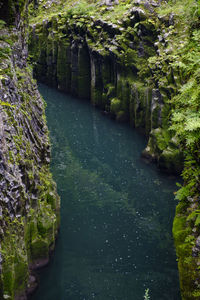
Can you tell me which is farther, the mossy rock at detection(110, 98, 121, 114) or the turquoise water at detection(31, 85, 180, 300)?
the mossy rock at detection(110, 98, 121, 114)

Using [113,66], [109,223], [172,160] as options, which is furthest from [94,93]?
[109,223]

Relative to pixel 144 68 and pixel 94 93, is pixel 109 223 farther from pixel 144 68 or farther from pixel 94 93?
pixel 94 93

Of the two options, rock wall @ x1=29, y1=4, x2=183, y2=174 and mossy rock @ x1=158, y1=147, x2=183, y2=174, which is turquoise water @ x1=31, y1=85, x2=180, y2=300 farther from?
rock wall @ x1=29, y1=4, x2=183, y2=174

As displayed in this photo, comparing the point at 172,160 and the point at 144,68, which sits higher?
the point at 144,68

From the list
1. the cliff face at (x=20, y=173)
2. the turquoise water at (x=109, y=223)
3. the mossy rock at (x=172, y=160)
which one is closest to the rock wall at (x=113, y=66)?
the mossy rock at (x=172, y=160)

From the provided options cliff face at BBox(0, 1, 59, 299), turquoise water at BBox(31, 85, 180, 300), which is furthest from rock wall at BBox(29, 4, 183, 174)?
cliff face at BBox(0, 1, 59, 299)

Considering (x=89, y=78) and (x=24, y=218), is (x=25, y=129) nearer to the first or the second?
(x=24, y=218)
